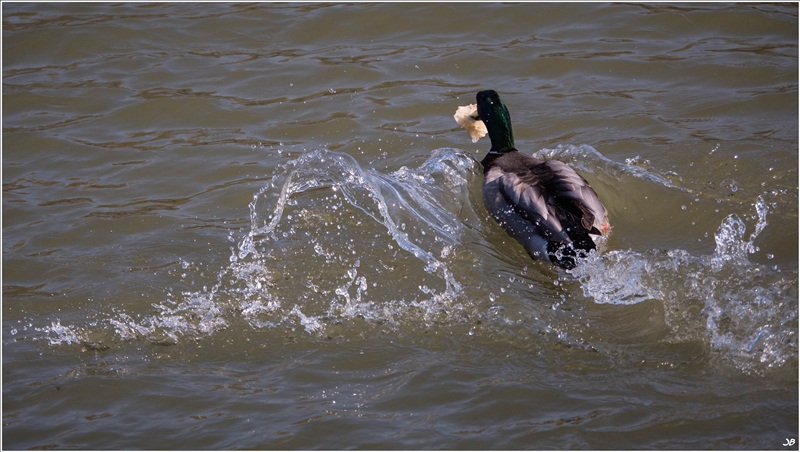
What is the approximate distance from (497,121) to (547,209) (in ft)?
4.05

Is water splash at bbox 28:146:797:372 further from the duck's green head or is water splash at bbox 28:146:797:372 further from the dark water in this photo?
the duck's green head

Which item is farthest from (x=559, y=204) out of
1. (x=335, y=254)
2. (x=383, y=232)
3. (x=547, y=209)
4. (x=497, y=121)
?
(x=335, y=254)

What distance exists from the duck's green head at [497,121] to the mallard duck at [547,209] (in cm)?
40

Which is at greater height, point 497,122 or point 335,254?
point 497,122

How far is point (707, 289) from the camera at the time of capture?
431 centimetres

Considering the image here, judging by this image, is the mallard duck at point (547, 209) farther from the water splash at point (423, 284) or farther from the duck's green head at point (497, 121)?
the duck's green head at point (497, 121)

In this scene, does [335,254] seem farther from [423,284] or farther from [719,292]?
[719,292]

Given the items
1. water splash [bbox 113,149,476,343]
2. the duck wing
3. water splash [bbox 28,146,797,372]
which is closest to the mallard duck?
the duck wing

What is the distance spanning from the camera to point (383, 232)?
5.35 m

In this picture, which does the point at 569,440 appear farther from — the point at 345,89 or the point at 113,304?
the point at 345,89

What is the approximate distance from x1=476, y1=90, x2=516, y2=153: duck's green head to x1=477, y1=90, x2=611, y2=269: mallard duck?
397mm

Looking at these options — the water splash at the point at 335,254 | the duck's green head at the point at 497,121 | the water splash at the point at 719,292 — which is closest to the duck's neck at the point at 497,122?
the duck's green head at the point at 497,121

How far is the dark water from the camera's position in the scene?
3.72m

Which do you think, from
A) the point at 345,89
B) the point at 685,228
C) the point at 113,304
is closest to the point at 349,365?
the point at 113,304
